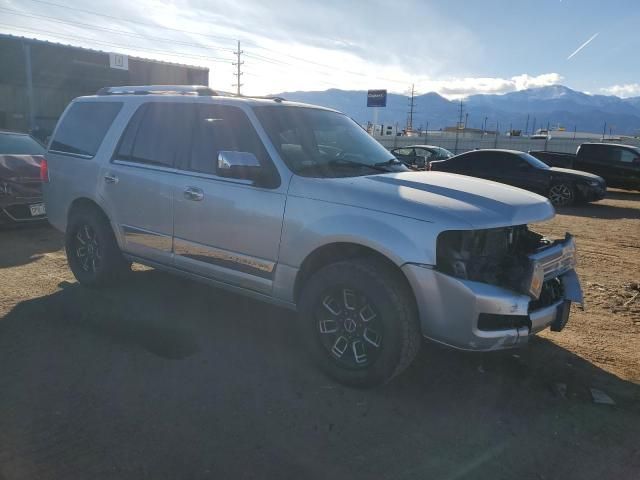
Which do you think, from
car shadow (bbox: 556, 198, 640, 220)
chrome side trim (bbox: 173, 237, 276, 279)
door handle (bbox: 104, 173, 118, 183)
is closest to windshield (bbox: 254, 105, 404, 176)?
chrome side trim (bbox: 173, 237, 276, 279)

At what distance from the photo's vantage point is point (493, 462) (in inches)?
109

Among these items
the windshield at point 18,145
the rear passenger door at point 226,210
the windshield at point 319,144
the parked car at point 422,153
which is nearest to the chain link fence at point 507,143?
the parked car at point 422,153

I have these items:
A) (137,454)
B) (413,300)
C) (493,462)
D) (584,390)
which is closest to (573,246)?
(584,390)

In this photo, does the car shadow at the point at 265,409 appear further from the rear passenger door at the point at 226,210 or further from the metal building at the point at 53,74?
the metal building at the point at 53,74

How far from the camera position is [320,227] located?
354cm

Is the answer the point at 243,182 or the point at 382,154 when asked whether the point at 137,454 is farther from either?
the point at 382,154

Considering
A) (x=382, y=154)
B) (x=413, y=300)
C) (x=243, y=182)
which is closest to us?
(x=413, y=300)

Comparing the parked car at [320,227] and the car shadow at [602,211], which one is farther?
the car shadow at [602,211]

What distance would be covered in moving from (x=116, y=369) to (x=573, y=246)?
356 cm

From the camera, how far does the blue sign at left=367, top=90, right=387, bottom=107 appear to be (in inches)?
1597

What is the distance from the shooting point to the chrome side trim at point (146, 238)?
4.60 m

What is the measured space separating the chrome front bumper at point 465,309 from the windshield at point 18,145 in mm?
7720

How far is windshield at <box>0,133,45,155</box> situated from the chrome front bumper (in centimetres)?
772

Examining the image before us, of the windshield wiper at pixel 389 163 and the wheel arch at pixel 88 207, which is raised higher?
the windshield wiper at pixel 389 163
